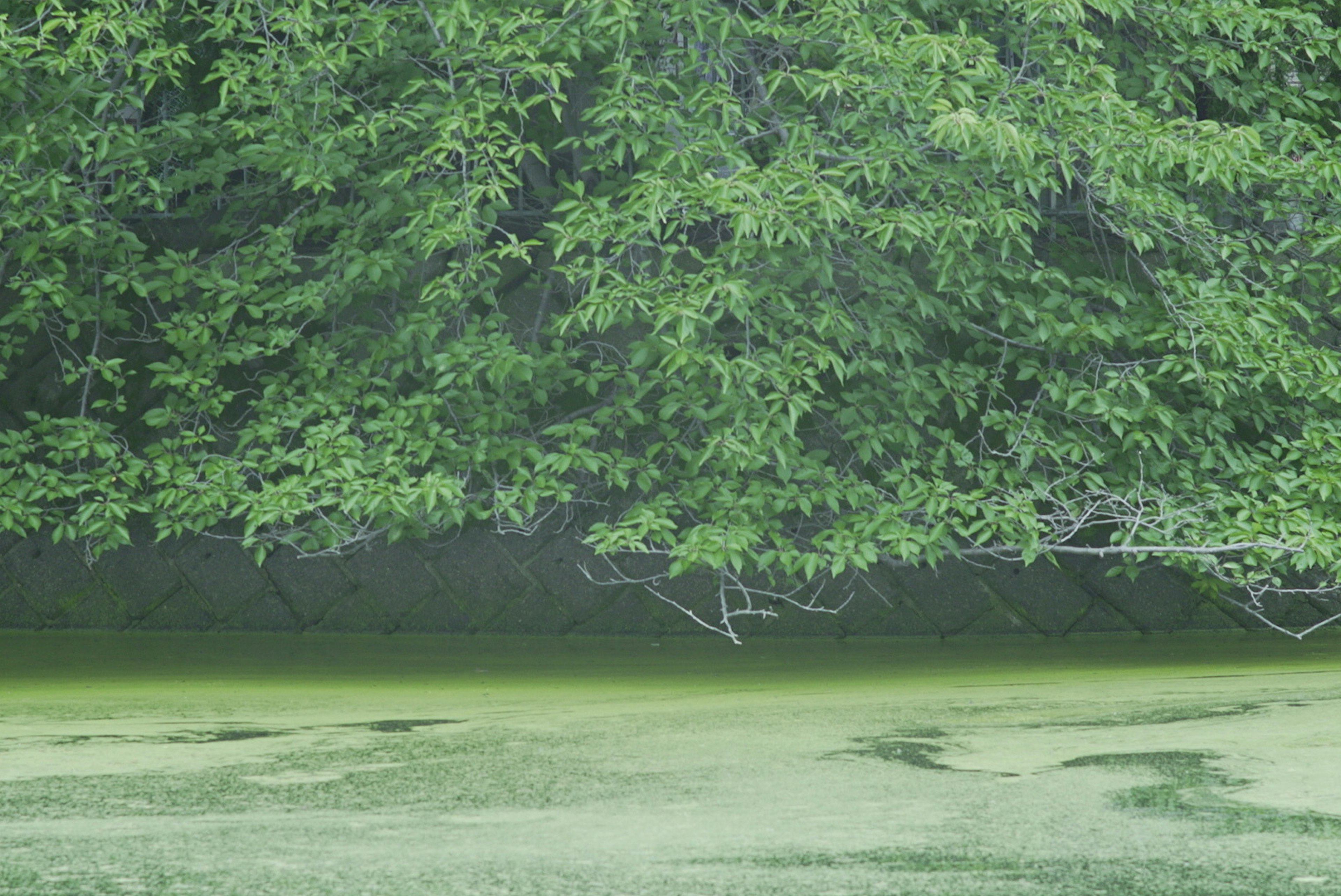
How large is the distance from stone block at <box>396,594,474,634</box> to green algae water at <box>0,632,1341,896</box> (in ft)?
0.88

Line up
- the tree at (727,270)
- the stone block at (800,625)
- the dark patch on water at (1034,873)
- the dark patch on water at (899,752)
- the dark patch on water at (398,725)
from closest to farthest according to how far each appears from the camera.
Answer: the dark patch on water at (1034,873)
the dark patch on water at (899,752)
the dark patch on water at (398,725)
the tree at (727,270)
the stone block at (800,625)

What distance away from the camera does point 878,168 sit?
9.18ft

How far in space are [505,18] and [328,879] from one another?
1941mm

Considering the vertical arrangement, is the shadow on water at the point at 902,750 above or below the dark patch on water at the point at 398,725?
below

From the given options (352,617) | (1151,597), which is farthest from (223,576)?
(1151,597)

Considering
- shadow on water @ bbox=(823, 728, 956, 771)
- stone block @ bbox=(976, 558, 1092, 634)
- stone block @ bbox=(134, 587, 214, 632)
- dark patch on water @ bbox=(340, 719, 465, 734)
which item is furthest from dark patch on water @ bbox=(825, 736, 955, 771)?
stone block @ bbox=(134, 587, 214, 632)

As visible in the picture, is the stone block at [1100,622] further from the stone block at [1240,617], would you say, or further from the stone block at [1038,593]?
the stone block at [1240,617]

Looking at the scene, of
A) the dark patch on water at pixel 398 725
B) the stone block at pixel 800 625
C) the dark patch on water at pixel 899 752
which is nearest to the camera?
the dark patch on water at pixel 899 752

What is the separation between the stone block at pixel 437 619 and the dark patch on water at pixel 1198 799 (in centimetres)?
206

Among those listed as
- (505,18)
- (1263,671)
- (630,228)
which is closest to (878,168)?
(630,228)

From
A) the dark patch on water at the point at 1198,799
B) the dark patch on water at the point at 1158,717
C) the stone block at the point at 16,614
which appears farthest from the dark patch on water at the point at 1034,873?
the stone block at the point at 16,614

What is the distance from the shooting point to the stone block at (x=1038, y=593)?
3.87m

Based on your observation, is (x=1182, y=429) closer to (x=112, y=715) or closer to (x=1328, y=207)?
(x=1328, y=207)

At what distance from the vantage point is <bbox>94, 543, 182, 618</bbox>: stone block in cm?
392
